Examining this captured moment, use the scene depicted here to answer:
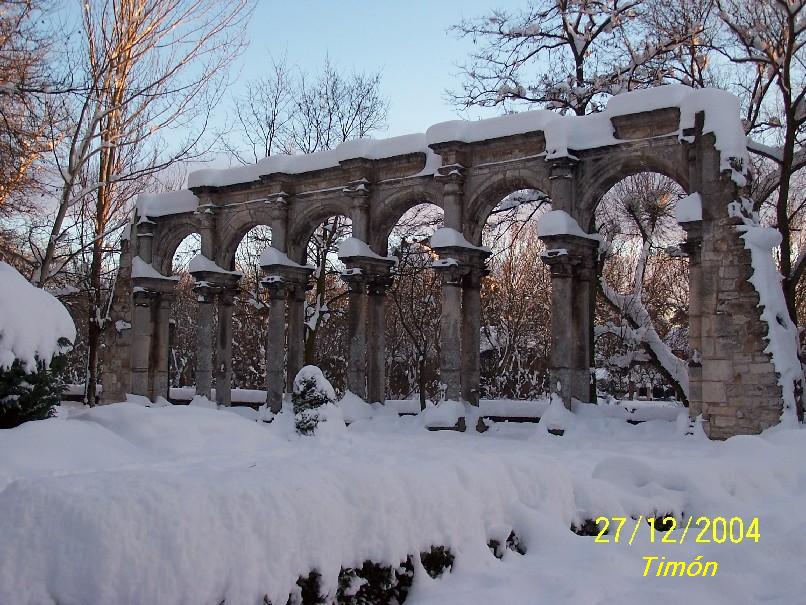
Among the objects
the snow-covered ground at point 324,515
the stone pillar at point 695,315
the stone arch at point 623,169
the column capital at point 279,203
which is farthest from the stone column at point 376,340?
the snow-covered ground at point 324,515

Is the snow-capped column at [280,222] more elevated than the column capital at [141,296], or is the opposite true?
the snow-capped column at [280,222]

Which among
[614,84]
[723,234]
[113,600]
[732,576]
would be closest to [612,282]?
[614,84]

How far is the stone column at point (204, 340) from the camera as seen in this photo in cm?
2114

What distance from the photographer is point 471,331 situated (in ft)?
58.9

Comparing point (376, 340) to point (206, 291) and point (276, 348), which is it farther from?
point (206, 291)

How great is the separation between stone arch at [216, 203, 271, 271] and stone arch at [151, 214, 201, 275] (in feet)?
5.32

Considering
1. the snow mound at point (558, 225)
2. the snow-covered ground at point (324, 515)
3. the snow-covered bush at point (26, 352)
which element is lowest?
the snow-covered ground at point (324, 515)

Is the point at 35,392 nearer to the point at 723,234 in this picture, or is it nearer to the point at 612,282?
the point at 723,234

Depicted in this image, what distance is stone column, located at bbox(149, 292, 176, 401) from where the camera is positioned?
2273 centimetres

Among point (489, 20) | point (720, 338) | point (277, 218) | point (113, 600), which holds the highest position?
point (489, 20)

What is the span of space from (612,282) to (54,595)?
30424 millimetres

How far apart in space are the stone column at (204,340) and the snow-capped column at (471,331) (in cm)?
712

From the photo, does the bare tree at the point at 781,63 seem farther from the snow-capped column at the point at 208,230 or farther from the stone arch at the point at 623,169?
the snow-capped column at the point at 208,230

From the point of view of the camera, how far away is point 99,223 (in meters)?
23.4
